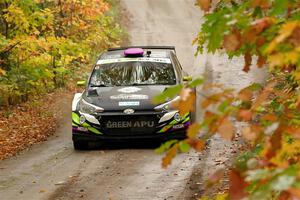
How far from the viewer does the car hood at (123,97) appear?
10.4 metres

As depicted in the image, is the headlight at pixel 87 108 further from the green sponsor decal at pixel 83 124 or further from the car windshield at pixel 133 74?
the car windshield at pixel 133 74

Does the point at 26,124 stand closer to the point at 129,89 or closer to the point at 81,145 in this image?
the point at 81,145

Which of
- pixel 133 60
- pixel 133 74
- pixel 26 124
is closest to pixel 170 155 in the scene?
pixel 133 74

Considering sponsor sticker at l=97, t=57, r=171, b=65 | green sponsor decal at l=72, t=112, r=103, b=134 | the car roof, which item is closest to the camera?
green sponsor decal at l=72, t=112, r=103, b=134

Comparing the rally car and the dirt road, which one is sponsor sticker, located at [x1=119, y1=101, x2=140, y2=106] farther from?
the dirt road

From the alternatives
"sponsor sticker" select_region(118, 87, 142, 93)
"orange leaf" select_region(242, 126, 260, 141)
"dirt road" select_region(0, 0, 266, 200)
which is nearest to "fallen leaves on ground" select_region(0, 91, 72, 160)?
"dirt road" select_region(0, 0, 266, 200)

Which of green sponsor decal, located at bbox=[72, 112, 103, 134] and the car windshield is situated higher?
the car windshield

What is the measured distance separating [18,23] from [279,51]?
12.6m

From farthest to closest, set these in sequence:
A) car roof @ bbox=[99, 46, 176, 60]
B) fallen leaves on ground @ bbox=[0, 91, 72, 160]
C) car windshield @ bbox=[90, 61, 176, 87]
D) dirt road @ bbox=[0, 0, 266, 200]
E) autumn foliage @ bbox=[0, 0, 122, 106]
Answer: autumn foliage @ bbox=[0, 0, 122, 106] < fallen leaves on ground @ bbox=[0, 91, 72, 160] < car roof @ bbox=[99, 46, 176, 60] < car windshield @ bbox=[90, 61, 176, 87] < dirt road @ bbox=[0, 0, 266, 200]

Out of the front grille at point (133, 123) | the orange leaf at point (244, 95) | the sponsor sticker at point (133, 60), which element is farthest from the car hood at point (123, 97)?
the orange leaf at point (244, 95)

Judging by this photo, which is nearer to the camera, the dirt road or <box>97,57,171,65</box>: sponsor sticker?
the dirt road

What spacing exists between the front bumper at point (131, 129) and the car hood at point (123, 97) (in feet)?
0.54

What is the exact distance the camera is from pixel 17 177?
30.8 feet

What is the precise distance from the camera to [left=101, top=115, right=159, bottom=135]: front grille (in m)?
10.3
